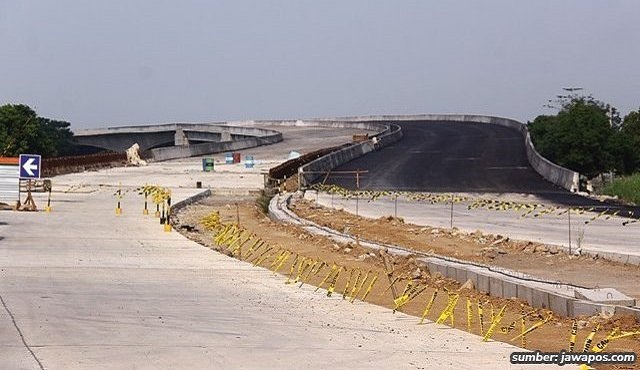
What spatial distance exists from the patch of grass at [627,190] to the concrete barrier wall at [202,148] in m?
50.5

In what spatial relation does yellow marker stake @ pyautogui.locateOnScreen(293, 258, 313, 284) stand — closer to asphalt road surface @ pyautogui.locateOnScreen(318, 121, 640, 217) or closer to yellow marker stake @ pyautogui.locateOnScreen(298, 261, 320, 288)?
yellow marker stake @ pyautogui.locateOnScreen(298, 261, 320, 288)

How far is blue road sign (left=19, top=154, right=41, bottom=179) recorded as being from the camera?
4116cm

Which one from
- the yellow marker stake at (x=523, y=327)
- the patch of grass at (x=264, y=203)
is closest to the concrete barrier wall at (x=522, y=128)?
the patch of grass at (x=264, y=203)

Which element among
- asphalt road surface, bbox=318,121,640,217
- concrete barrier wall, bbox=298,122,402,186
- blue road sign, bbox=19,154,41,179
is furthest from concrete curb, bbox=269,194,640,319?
concrete barrier wall, bbox=298,122,402,186

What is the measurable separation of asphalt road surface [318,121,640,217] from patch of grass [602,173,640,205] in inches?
80.1

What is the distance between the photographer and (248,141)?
363 feet

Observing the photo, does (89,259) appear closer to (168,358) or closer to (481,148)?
(168,358)

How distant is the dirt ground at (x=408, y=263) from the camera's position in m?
15.1

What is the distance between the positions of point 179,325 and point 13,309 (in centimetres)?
270

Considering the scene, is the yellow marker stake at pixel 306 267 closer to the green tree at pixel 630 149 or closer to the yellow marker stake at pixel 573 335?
the yellow marker stake at pixel 573 335

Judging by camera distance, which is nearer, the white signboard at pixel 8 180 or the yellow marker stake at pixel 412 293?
the yellow marker stake at pixel 412 293

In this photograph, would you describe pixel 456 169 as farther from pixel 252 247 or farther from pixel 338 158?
pixel 252 247

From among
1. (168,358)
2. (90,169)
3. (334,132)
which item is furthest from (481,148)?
(168,358)

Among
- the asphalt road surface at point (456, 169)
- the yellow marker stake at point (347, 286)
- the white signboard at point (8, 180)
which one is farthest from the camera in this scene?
the asphalt road surface at point (456, 169)
